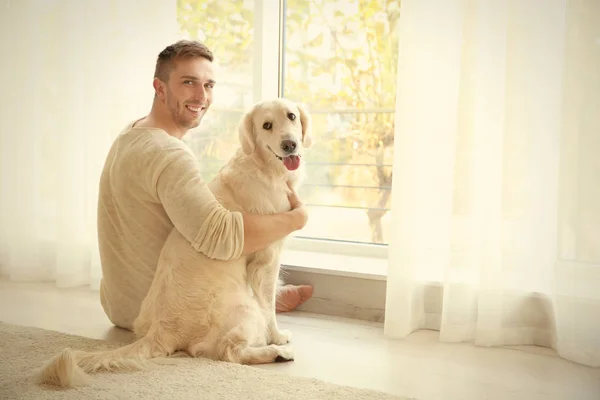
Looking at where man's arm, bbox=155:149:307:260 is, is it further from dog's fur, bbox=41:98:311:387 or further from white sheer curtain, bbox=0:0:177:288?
white sheer curtain, bbox=0:0:177:288

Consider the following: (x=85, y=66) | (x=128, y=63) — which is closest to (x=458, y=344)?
(x=128, y=63)

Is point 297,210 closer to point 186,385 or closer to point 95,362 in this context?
point 186,385

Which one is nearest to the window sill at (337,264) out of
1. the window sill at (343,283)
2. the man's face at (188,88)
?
the window sill at (343,283)

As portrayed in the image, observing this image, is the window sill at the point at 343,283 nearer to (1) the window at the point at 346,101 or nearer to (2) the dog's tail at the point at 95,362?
(1) the window at the point at 346,101

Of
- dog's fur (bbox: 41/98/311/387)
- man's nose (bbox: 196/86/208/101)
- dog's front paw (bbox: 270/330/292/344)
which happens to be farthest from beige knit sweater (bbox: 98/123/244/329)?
dog's front paw (bbox: 270/330/292/344)

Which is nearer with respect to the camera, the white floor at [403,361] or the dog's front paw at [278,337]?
the white floor at [403,361]

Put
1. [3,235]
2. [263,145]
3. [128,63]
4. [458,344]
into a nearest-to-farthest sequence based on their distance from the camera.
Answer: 1. [263,145]
2. [458,344]
3. [128,63]
4. [3,235]

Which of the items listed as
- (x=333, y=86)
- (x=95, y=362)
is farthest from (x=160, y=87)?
(x=333, y=86)

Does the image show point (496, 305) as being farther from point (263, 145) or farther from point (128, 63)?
point (128, 63)

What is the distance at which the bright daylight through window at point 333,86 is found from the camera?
3352 millimetres

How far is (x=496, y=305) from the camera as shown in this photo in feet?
7.43

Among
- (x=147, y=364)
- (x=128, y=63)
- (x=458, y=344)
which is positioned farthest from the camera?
(x=128, y=63)

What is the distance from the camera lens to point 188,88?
2.32m

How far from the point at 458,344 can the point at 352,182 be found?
1359 mm
